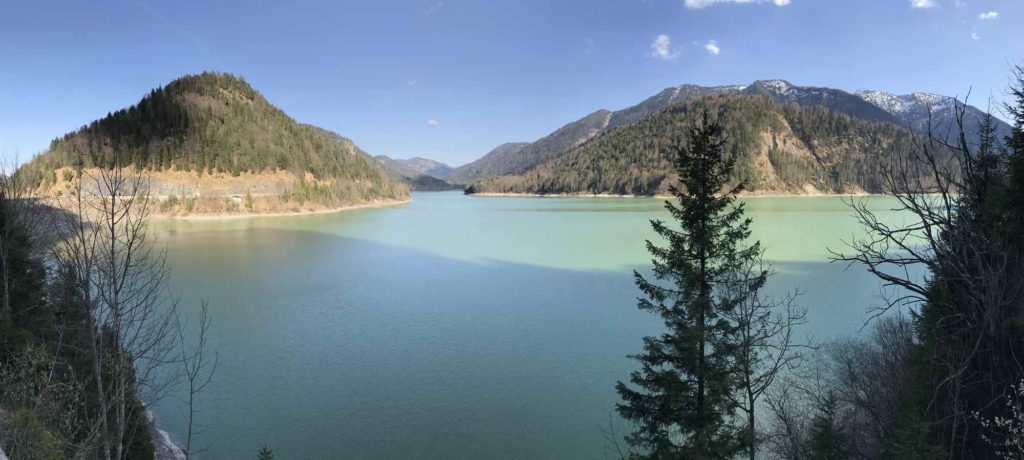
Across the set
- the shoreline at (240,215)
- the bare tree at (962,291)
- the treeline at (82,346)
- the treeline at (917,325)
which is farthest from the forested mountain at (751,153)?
the treeline at (82,346)

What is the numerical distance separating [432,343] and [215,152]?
9063cm

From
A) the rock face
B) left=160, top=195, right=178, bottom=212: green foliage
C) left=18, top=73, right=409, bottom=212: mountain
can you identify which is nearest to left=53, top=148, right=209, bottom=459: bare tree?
the rock face

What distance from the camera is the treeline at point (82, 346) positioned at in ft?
18.5

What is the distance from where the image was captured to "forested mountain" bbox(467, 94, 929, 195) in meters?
→ 143

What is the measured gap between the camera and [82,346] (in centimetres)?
1037

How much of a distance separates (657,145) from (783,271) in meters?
148

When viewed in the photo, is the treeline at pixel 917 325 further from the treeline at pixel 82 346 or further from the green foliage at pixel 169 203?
the green foliage at pixel 169 203

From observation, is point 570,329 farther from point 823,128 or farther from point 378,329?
point 823,128

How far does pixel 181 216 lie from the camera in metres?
74.4

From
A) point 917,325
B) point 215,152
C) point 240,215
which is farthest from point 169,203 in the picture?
point 917,325

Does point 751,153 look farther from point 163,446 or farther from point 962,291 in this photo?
point 163,446

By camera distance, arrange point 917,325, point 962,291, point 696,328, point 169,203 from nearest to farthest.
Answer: point 962,291 < point 696,328 < point 917,325 < point 169,203

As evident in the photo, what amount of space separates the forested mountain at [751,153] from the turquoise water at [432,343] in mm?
110192

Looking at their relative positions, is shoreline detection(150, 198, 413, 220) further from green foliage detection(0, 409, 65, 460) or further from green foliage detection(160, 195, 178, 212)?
green foliage detection(0, 409, 65, 460)
